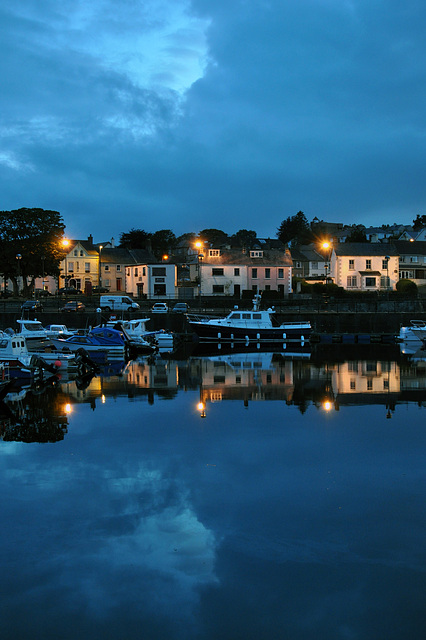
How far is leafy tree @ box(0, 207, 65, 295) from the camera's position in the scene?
8188 cm

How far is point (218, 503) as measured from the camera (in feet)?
47.4

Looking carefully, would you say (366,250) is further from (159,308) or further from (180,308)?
(159,308)

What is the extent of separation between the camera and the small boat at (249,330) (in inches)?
2311

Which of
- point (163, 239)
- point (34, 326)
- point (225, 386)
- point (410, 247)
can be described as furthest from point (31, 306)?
point (163, 239)

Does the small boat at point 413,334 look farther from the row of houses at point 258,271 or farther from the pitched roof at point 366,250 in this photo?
the pitched roof at point 366,250

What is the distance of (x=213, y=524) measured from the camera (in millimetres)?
13203

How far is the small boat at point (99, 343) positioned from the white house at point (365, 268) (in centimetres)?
5234

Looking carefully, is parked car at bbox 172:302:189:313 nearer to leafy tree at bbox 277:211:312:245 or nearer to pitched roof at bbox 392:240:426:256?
pitched roof at bbox 392:240:426:256

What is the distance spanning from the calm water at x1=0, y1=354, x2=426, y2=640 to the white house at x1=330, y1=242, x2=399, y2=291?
2660 inches

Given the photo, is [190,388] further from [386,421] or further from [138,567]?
[138,567]

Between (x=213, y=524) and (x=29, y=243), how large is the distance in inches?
2975

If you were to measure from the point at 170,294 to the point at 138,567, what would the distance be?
7708 centimetres

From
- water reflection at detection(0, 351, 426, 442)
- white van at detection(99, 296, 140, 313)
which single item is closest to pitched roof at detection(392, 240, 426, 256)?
white van at detection(99, 296, 140, 313)

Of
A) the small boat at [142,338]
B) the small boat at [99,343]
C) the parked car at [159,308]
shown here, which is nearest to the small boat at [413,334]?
the small boat at [142,338]
